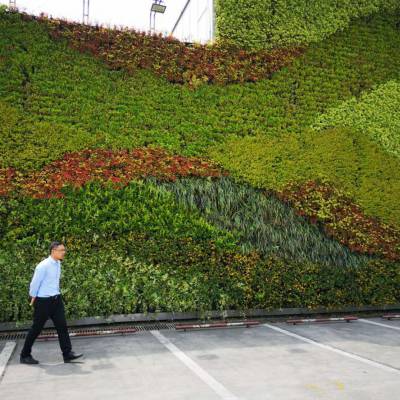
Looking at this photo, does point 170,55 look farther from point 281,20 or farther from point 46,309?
point 46,309

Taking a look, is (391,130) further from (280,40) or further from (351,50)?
(280,40)

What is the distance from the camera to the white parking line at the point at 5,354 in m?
5.78

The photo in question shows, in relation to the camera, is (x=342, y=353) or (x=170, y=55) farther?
(x=170, y=55)

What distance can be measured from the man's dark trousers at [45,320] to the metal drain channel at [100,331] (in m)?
1.52

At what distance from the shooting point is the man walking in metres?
5.96

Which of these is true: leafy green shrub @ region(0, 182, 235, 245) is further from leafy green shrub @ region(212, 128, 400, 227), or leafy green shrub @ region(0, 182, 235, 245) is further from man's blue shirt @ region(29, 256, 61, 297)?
man's blue shirt @ region(29, 256, 61, 297)

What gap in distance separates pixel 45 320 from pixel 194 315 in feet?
11.9

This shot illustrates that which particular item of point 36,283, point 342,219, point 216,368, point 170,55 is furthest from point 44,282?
point 170,55

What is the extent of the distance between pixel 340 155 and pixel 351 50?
3577mm

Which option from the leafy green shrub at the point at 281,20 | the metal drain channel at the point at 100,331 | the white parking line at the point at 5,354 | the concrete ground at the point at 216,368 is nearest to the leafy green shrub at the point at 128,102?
the leafy green shrub at the point at 281,20

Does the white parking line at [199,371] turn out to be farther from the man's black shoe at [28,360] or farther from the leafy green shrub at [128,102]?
the leafy green shrub at [128,102]

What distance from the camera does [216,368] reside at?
5.69 meters

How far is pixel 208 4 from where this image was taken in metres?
13.5

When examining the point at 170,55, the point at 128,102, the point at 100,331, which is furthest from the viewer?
the point at 170,55
